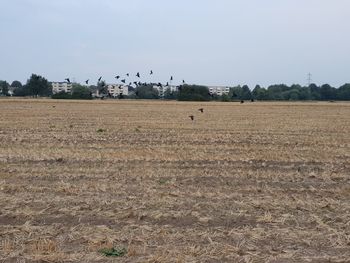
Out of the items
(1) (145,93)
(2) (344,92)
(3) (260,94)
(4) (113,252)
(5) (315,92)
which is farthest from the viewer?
(5) (315,92)

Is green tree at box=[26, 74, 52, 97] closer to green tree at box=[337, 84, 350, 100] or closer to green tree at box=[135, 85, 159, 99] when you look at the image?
green tree at box=[135, 85, 159, 99]

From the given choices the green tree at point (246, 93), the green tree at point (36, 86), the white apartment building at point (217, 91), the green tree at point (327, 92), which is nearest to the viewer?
the green tree at point (36, 86)

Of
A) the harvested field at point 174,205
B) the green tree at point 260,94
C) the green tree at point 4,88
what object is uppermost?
the green tree at point 4,88

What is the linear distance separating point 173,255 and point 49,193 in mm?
4186

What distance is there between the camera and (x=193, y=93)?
119500 mm

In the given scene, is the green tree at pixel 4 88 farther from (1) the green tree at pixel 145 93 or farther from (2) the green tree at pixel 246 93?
(2) the green tree at pixel 246 93

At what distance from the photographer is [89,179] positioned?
10.7 m

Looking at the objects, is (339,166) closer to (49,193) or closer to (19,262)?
(49,193)

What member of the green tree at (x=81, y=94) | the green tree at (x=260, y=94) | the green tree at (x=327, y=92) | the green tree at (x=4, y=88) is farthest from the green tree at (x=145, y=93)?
the green tree at (x=327, y=92)

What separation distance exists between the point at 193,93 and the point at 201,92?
3455mm

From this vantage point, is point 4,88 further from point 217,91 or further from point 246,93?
point 246,93

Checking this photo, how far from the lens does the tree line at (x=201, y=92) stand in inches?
4776

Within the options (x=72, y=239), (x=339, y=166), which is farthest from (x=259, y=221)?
(x=339, y=166)

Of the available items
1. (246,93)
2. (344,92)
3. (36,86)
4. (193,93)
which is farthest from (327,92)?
(36,86)
